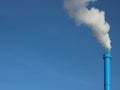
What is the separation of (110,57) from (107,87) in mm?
3615

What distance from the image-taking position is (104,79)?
27.6 m

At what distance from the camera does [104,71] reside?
90.5 feet

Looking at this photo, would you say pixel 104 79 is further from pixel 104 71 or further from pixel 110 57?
pixel 110 57

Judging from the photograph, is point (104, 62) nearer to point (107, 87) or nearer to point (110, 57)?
point (110, 57)

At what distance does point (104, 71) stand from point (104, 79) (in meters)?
0.90

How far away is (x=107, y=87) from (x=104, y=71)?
179cm

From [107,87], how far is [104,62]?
9.35 ft

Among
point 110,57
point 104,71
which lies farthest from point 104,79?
point 110,57

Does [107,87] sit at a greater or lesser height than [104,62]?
lesser

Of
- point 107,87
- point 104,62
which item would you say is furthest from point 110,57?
point 107,87

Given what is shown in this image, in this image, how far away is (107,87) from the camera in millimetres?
27109

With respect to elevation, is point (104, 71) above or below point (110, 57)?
below

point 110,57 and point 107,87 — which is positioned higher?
point 110,57

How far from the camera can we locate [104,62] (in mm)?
28031
